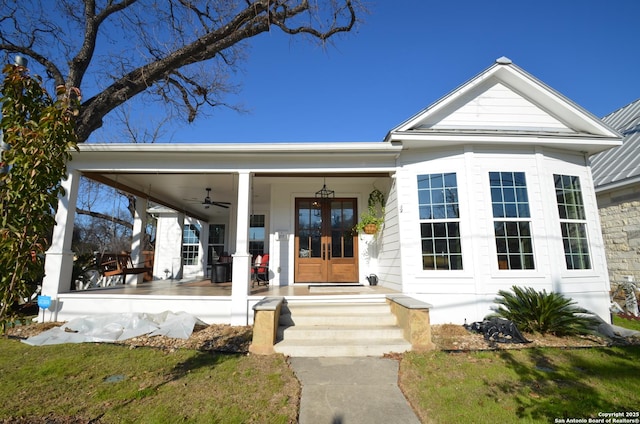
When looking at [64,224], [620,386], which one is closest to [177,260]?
[64,224]

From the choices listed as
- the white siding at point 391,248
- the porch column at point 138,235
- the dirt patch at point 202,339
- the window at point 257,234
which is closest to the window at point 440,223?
the white siding at point 391,248

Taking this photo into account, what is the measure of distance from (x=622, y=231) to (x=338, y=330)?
8.00 meters

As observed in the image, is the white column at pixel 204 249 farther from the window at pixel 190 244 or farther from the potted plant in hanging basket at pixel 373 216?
the potted plant in hanging basket at pixel 373 216

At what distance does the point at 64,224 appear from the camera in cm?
579

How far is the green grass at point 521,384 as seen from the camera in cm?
268

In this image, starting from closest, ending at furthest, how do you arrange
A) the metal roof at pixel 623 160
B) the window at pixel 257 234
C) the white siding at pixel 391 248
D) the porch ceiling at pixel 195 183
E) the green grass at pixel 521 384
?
1. the green grass at pixel 521 384
2. the white siding at pixel 391 248
3. the porch ceiling at pixel 195 183
4. the metal roof at pixel 623 160
5. the window at pixel 257 234

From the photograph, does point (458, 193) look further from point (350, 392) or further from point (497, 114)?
point (350, 392)

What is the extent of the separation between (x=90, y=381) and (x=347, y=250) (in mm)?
5629

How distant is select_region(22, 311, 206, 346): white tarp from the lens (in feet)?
15.0

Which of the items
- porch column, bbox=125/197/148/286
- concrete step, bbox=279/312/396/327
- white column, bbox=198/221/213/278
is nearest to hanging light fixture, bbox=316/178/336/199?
concrete step, bbox=279/312/396/327

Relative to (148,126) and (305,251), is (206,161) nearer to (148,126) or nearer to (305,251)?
(305,251)

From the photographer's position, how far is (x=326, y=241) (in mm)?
7746

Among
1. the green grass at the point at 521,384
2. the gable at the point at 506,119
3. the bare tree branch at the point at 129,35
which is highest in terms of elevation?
the bare tree branch at the point at 129,35

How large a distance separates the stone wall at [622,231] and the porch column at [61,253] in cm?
1260
